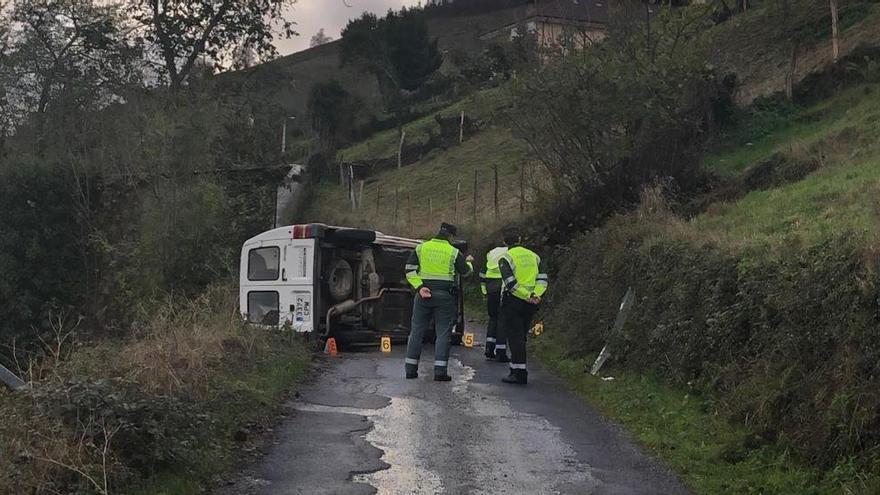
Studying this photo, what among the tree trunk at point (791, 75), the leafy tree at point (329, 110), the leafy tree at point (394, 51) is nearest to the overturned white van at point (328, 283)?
the tree trunk at point (791, 75)

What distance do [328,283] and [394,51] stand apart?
154ft

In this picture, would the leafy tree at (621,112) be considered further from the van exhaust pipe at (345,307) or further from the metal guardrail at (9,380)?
the metal guardrail at (9,380)

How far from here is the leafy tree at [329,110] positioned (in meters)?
56.8

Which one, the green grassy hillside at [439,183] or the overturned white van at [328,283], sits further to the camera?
the green grassy hillside at [439,183]

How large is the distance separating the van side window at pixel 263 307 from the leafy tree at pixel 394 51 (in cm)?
4413

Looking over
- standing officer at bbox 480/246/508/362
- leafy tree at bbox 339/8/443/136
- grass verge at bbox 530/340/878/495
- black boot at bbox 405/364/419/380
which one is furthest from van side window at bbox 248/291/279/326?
leafy tree at bbox 339/8/443/136

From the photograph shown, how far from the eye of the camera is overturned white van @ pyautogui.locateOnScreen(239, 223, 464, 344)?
48.3 feet

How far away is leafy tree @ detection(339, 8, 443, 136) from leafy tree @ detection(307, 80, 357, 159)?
336 cm

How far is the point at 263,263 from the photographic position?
15.5m

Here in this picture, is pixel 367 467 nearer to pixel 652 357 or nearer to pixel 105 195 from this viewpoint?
pixel 652 357

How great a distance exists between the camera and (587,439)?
8.02 meters

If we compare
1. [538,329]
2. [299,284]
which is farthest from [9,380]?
[538,329]

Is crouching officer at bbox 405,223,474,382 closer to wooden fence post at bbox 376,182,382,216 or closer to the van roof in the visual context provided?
the van roof

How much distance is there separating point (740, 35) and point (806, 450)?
2942cm
